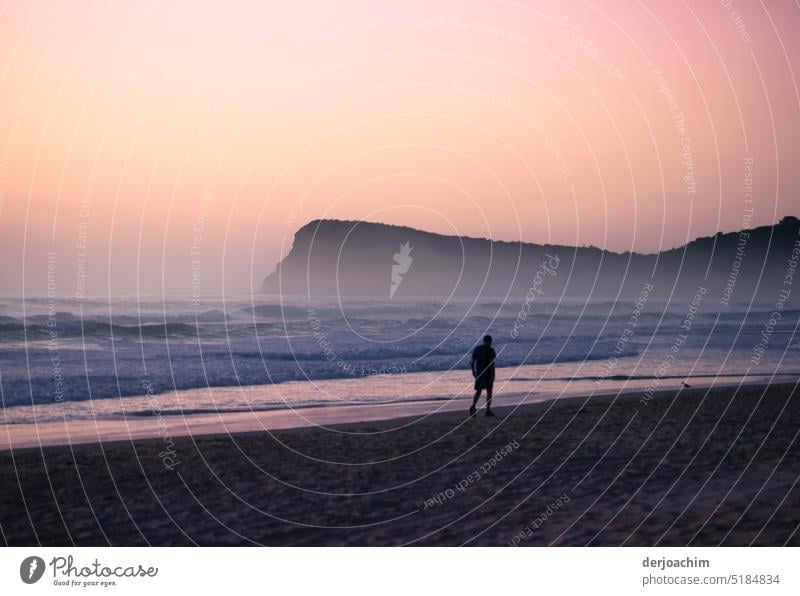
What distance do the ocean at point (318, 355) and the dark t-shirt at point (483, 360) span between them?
4.19m

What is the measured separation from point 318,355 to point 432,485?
90.5ft

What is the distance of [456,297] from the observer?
102 m

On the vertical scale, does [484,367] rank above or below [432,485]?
above

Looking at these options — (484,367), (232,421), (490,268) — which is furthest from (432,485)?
(490,268)

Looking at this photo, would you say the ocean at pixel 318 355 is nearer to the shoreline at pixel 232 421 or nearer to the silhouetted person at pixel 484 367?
the shoreline at pixel 232 421

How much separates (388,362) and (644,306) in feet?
215

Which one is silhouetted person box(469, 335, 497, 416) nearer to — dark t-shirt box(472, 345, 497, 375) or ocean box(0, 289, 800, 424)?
dark t-shirt box(472, 345, 497, 375)

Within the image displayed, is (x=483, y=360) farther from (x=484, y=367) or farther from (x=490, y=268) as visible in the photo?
(x=490, y=268)

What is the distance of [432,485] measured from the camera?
13.5m

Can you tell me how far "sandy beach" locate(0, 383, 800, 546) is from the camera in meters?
10.8

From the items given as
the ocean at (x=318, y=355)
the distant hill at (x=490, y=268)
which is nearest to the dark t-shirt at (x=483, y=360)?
the ocean at (x=318, y=355)
